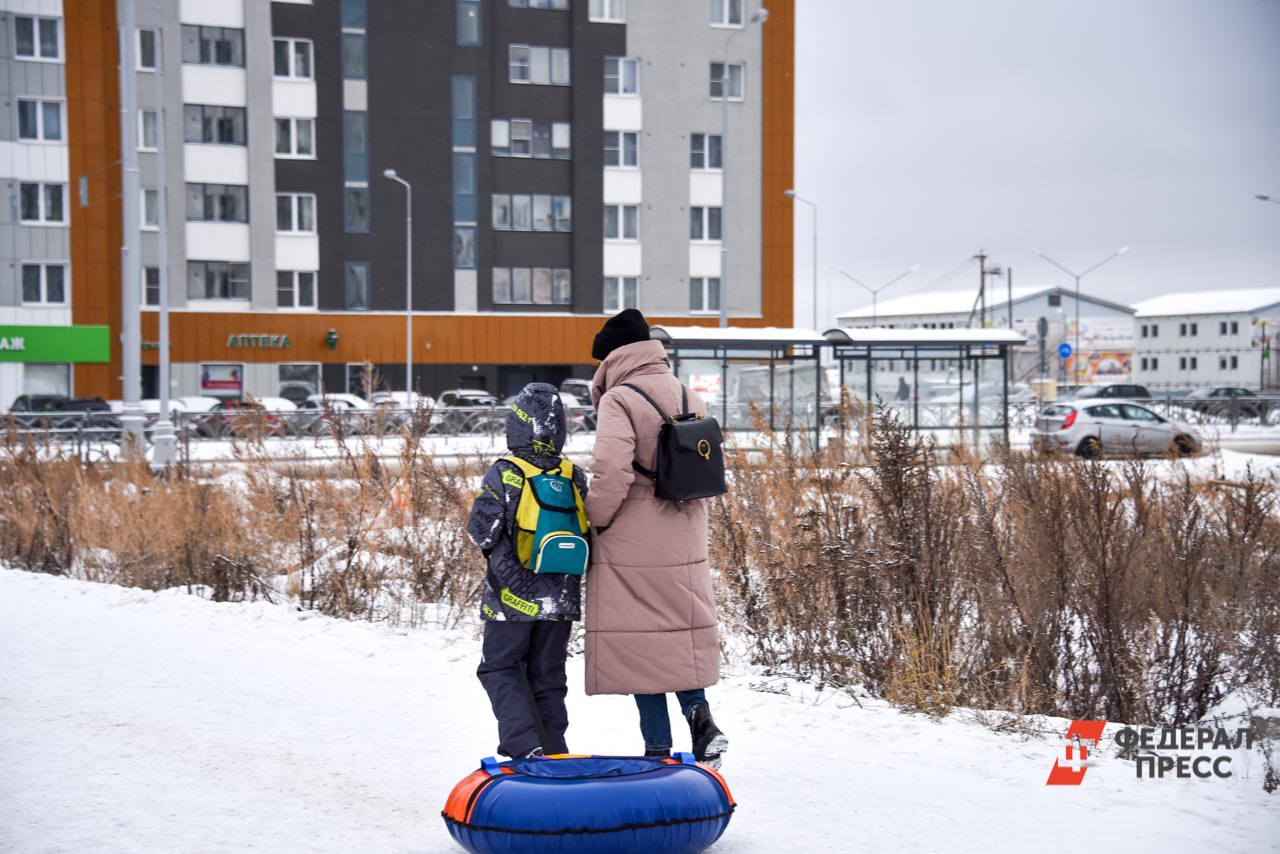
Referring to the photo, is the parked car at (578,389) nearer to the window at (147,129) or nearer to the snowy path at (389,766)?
the window at (147,129)

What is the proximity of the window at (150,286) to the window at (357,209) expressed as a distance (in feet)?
25.3

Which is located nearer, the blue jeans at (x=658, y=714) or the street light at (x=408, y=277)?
the blue jeans at (x=658, y=714)

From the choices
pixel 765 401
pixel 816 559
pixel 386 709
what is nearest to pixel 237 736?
pixel 386 709

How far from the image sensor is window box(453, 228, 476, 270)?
47.0 meters

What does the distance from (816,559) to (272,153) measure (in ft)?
140

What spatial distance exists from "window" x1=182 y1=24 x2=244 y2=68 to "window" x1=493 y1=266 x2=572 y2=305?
43.2ft

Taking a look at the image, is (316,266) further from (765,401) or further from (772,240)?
(765,401)

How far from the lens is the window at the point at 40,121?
42812 mm

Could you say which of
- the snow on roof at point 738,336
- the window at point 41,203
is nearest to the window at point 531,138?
the window at point 41,203

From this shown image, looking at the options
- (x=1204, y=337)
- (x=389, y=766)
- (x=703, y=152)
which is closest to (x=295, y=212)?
(x=703, y=152)

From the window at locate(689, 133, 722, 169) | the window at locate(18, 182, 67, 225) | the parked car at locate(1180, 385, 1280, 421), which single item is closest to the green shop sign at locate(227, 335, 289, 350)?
the window at locate(18, 182, 67, 225)

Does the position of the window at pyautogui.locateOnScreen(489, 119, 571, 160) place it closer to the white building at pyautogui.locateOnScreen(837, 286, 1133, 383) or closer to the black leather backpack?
the black leather backpack

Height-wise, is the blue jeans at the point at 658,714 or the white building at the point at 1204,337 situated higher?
the white building at the point at 1204,337

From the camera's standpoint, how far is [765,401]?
875 inches
